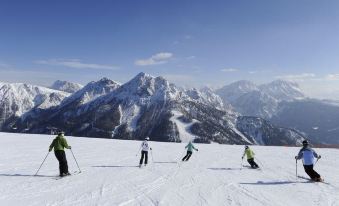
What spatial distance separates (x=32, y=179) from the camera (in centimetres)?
1877

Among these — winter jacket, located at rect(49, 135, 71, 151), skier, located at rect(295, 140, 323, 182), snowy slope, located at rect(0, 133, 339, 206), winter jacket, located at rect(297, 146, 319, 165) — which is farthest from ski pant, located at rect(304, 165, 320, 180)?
winter jacket, located at rect(49, 135, 71, 151)

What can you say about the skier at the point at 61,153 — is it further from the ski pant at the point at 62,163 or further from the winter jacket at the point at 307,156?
the winter jacket at the point at 307,156

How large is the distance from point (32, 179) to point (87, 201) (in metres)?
6.59

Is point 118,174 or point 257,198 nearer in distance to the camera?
point 257,198

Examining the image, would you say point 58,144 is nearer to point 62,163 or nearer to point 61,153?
point 61,153

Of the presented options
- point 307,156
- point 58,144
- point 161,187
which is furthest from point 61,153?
point 307,156

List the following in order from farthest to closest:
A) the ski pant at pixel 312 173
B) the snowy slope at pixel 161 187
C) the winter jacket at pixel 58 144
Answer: the winter jacket at pixel 58 144 < the ski pant at pixel 312 173 < the snowy slope at pixel 161 187

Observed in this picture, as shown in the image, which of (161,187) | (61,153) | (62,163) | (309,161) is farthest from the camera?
(61,153)

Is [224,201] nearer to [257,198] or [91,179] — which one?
[257,198]

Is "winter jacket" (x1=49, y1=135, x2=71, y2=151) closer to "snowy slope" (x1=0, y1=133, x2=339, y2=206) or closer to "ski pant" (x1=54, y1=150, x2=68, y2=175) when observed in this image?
"ski pant" (x1=54, y1=150, x2=68, y2=175)

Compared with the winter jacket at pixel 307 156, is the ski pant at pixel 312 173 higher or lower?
lower

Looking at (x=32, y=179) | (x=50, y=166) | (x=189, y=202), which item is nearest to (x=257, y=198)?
(x=189, y=202)

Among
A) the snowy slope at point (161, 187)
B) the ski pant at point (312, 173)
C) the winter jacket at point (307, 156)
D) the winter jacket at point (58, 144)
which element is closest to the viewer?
the snowy slope at point (161, 187)

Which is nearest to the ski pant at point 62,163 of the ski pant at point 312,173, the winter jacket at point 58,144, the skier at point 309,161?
the winter jacket at point 58,144
